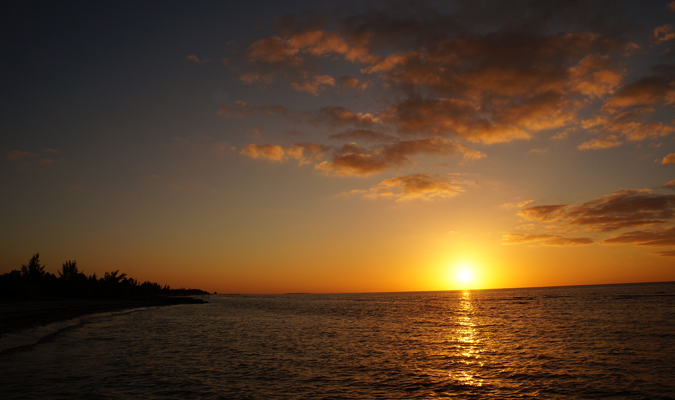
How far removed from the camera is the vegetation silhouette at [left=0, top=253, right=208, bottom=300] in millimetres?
80125

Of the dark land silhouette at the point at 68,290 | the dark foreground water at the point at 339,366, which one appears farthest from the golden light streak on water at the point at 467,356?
the dark land silhouette at the point at 68,290

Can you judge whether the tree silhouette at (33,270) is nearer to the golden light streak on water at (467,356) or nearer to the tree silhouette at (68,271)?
the tree silhouette at (68,271)

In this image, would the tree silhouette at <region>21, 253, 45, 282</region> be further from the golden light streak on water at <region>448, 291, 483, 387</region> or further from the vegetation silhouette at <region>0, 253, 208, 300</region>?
the golden light streak on water at <region>448, 291, 483, 387</region>

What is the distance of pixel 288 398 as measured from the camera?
1727 centimetres

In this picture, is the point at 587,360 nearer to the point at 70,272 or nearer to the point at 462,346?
the point at 462,346

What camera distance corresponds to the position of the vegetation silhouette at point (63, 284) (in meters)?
80.1

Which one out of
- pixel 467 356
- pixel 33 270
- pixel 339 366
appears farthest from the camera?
pixel 33 270

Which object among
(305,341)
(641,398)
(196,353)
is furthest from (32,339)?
(641,398)

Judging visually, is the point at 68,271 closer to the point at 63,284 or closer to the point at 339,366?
the point at 63,284

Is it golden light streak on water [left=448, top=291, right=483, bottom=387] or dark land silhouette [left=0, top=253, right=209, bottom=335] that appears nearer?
golden light streak on water [left=448, top=291, right=483, bottom=387]

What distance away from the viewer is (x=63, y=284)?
11688cm

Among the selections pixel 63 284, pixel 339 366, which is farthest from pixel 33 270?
pixel 339 366

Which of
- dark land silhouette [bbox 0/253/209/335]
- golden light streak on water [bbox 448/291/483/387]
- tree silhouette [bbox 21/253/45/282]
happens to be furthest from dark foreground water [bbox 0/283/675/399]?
tree silhouette [bbox 21/253/45/282]

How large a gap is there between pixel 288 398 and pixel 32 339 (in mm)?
27592
